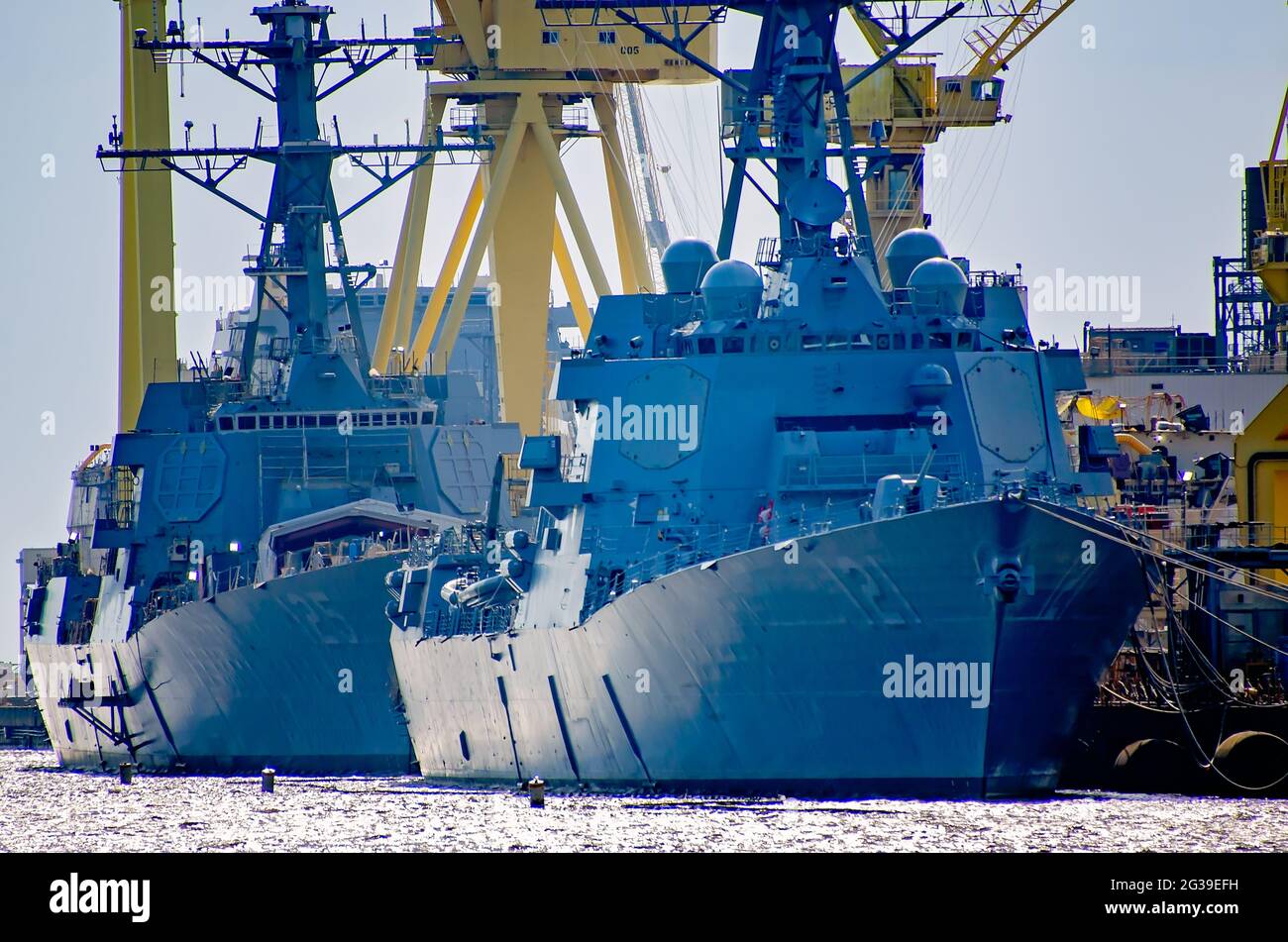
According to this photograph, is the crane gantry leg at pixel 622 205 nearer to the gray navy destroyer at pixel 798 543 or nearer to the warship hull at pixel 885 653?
the gray navy destroyer at pixel 798 543

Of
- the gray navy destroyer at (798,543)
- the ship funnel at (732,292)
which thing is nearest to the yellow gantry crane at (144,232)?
the gray navy destroyer at (798,543)

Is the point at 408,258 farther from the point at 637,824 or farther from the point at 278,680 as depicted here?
the point at 637,824

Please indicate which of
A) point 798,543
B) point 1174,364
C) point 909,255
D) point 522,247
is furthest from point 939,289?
point 1174,364

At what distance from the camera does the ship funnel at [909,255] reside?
89.6 ft

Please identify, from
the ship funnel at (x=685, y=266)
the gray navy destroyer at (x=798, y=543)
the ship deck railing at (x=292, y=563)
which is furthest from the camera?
the ship deck railing at (x=292, y=563)

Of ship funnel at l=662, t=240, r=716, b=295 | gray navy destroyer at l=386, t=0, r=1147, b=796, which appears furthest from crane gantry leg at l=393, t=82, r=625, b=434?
ship funnel at l=662, t=240, r=716, b=295

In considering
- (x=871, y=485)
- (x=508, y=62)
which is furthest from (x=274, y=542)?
(x=871, y=485)

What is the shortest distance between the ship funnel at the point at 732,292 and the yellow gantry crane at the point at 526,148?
16.1 m

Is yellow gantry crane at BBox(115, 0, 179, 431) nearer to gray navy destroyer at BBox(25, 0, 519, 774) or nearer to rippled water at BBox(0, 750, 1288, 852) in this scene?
gray navy destroyer at BBox(25, 0, 519, 774)

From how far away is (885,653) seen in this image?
22.5 meters

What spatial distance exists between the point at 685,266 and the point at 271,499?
38.1 feet

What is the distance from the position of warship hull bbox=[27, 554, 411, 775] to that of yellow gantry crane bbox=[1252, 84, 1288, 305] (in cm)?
1492

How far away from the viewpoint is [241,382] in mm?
39406
